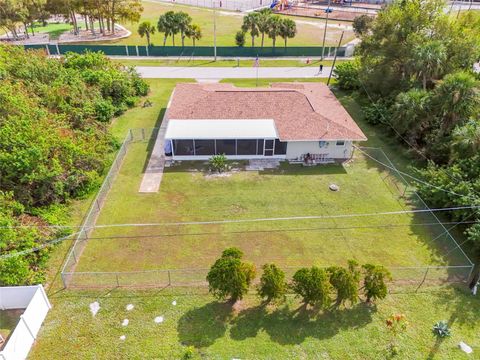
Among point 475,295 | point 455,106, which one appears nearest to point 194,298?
point 475,295

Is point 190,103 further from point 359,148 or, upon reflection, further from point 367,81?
point 367,81

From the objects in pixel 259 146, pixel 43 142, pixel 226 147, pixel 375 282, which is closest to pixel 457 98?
pixel 259 146

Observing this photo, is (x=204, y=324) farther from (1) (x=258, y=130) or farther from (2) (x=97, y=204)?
(1) (x=258, y=130)

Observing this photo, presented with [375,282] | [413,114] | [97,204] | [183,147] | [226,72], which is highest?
[413,114]

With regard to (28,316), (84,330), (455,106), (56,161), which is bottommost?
(84,330)

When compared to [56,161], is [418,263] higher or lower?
lower

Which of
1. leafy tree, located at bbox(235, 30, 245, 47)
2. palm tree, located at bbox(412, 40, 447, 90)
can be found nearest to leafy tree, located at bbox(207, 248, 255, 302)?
palm tree, located at bbox(412, 40, 447, 90)

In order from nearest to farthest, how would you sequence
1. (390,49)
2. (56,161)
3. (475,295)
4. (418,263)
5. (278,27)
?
(475,295), (418,263), (56,161), (390,49), (278,27)
